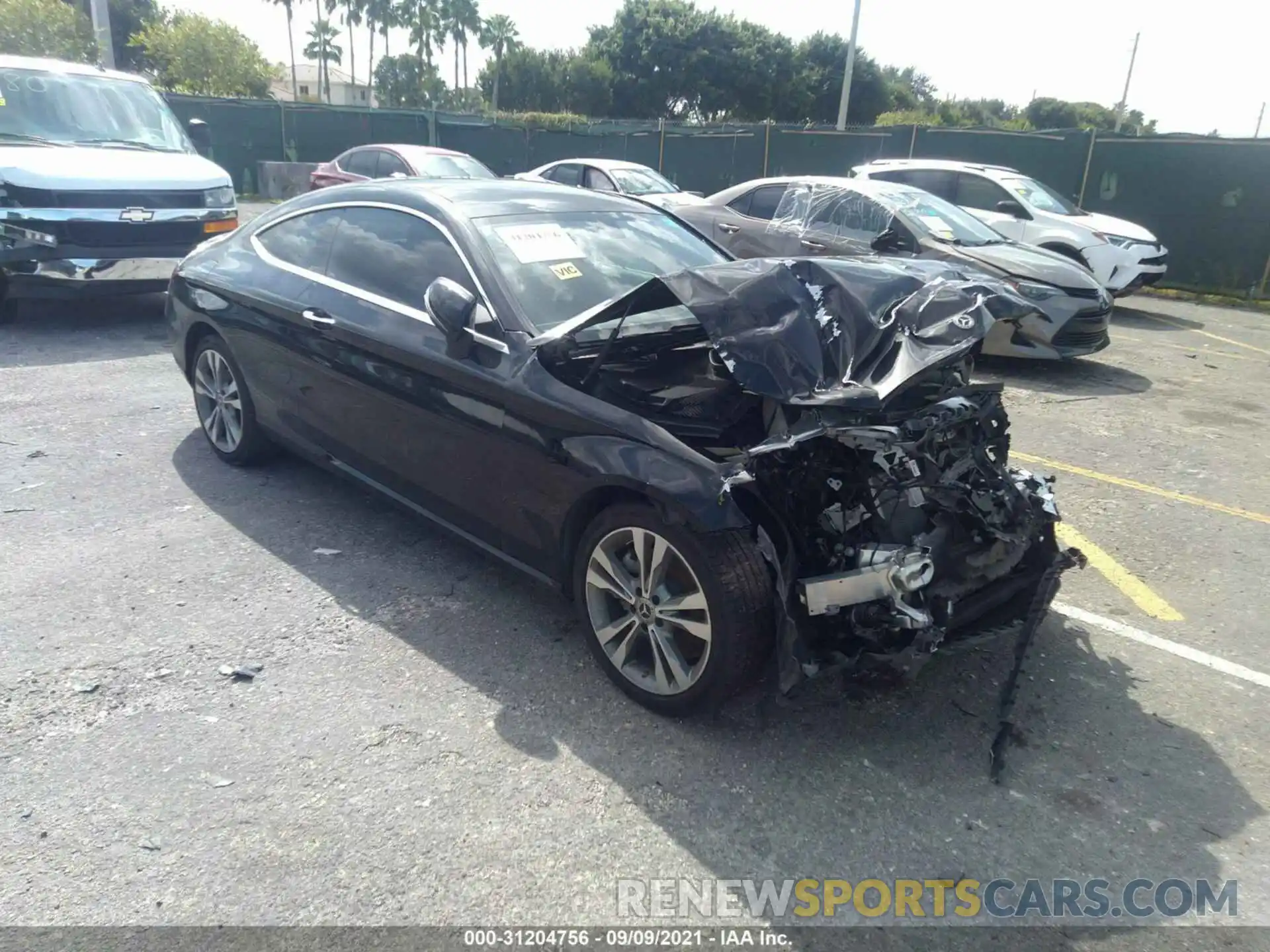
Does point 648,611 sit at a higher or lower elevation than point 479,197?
lower

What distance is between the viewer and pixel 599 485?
320 centimetres

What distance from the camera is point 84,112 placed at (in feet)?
29.0

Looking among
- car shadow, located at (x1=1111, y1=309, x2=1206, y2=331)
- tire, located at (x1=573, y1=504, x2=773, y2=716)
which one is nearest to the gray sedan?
car shadow, located at (x1=1111, y1=309, x2=1206, y2=331)

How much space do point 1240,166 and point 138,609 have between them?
16.4 m

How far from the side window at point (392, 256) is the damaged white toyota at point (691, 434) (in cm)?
1

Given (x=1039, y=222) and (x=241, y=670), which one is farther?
(x=1039, y=222)

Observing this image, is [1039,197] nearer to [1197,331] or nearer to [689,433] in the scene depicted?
[1197,331]

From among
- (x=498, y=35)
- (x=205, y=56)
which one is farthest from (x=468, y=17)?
(x=205, y=56)

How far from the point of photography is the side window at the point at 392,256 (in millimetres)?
3965

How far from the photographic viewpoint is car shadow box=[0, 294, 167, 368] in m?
7.71

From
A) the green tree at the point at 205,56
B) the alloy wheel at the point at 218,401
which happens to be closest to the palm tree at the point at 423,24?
the green tree at the point at 205,56

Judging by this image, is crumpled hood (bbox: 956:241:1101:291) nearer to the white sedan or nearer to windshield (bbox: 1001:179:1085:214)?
windshield (bbox: 1001:179:1085:214)

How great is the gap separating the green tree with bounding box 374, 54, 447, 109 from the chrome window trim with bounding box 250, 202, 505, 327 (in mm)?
76205

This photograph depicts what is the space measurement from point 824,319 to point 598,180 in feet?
35.4
